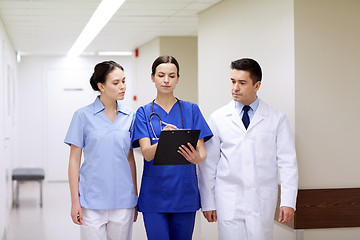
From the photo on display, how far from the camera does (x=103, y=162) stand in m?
2.97

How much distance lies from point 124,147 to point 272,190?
2.79 ft

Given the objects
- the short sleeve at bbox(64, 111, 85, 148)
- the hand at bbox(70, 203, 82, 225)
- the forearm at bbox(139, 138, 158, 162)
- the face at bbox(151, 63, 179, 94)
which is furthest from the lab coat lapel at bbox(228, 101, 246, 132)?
the hand at bbox(70, 203, 82, 225)

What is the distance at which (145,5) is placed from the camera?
5.86 metres

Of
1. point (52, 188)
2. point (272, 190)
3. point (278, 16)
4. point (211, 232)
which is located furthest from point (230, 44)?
point (52, 188)

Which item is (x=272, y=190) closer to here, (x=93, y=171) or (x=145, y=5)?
(x=93, y=171)

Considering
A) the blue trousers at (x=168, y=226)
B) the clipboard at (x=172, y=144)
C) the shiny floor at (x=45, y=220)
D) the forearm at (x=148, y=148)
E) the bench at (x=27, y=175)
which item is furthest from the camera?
the bench at (x=27, y=175)

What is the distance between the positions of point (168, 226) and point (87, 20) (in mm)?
4194

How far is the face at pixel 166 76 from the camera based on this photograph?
2816 mm

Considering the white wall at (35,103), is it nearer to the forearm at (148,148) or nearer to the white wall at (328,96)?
the white wall at (328,96)

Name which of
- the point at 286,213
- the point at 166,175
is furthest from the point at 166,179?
the point at 286,213

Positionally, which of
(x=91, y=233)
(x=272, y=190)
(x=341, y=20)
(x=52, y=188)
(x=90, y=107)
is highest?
(x=341, y=20)

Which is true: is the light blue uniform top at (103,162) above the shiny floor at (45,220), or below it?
above

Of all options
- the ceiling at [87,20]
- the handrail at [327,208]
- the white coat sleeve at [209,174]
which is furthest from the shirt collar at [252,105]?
the ceiling at [87,20]

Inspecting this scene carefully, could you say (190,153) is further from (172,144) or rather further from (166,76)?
(166,76)
